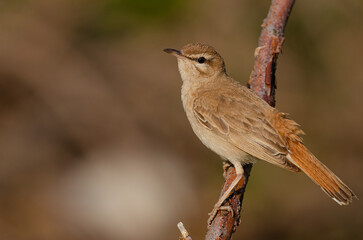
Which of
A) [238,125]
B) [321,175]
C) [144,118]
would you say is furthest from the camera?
[144,118]

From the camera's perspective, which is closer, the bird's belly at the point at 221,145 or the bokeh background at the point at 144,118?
the bird's belly at the point at 221,145

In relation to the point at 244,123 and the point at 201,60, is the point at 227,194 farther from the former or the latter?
the point at 201,60

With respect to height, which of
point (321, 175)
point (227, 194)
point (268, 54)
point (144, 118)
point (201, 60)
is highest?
point (144, 118)

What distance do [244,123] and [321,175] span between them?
0.84 m

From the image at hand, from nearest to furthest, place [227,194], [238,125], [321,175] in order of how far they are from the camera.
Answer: [227,194]
[321,175]
[238,125]

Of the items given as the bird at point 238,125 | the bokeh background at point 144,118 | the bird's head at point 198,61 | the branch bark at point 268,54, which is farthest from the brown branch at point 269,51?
the bokeh background at point 144,118

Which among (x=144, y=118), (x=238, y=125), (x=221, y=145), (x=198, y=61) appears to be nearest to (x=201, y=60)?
(x=198, y=61)

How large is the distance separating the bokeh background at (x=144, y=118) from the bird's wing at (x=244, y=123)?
96.4 inches

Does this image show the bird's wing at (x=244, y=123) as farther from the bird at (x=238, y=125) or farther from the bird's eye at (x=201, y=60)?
the bird's eye at (x=201, y=60)

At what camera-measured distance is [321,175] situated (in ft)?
14.8

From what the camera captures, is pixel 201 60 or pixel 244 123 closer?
pixel 244 123

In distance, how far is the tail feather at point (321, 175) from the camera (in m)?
4.45

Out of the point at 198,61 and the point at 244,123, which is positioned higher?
the point at 198,61

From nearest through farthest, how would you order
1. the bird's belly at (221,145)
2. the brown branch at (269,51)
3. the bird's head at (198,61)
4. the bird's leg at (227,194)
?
the bird's leg at (227,194), the bird's belly at (221,145), the brown branch at (269,51), the bird's head at (198,61)
